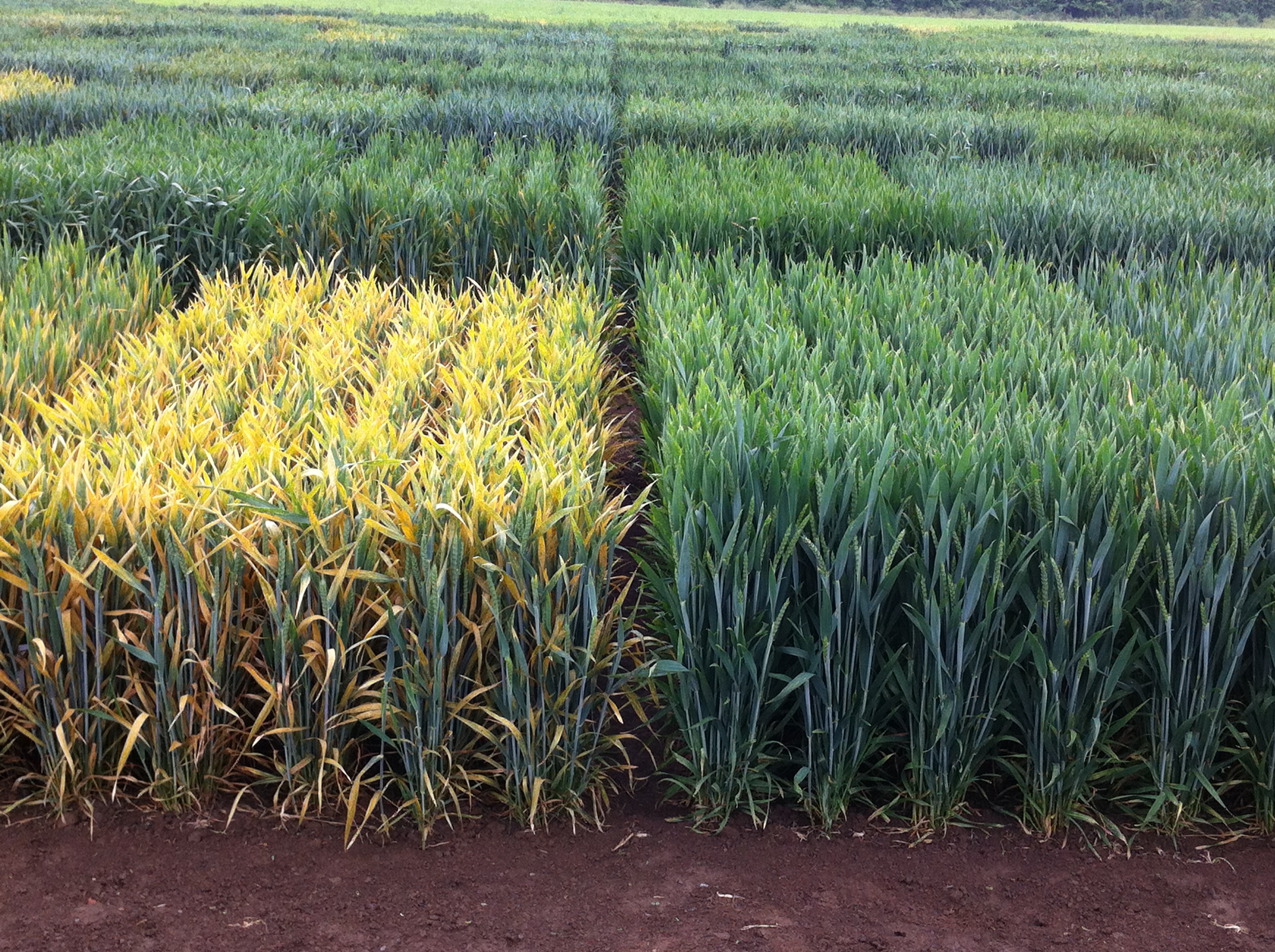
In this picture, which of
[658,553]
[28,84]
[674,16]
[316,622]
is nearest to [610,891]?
[316,622]

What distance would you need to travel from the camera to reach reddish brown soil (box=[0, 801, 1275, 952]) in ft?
5.66

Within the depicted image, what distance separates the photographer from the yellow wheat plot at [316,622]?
6.19 ft

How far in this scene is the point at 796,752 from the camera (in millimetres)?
2131

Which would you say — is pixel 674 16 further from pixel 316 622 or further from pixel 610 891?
pixel 610 891

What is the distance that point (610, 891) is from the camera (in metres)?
1.84

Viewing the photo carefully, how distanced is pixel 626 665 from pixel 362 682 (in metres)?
0.64

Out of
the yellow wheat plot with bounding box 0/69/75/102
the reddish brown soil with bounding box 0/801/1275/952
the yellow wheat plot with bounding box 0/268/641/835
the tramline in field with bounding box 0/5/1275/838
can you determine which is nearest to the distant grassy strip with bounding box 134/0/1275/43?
the yellow wheat plot with bounding box 0/69/75/102

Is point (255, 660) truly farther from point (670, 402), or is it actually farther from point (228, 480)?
point (670, 402)

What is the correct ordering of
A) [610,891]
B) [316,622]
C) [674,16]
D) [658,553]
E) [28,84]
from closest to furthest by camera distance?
[610,891]
[316,622]
[658,553]
[28,84]
[674,16]

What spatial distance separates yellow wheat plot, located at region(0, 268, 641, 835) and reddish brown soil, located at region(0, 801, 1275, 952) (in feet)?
0.34

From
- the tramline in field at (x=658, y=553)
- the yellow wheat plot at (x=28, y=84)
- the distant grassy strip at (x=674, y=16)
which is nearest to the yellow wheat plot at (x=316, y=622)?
the tramline in field at (x=658, y=553)

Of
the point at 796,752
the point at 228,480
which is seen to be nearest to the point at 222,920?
the point at 228,480

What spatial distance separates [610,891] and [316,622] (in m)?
0.77

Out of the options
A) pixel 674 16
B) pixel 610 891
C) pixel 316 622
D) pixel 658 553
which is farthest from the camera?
pixel 674 16
